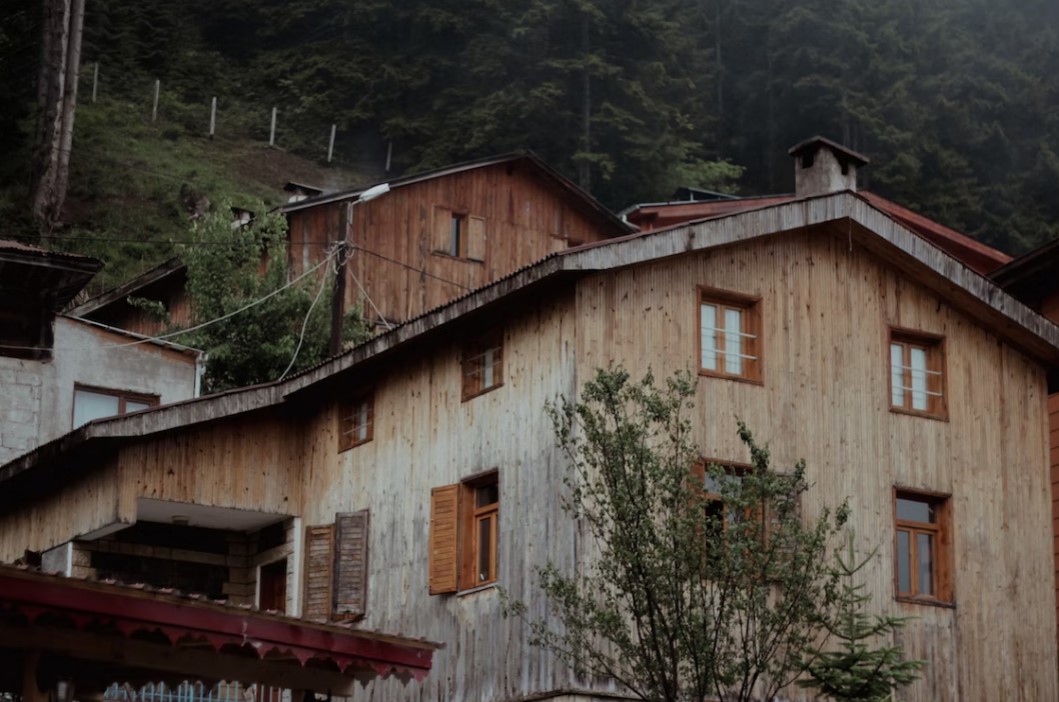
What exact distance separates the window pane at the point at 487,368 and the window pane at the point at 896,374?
18.6 ft

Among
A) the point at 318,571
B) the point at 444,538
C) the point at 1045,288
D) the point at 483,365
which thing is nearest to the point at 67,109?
the point at 318,571

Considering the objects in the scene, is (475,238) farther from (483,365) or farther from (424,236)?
(483,365)

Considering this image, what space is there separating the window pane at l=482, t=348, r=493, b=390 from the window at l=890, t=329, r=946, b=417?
18.7ft

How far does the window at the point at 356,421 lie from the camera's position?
27.6 metres

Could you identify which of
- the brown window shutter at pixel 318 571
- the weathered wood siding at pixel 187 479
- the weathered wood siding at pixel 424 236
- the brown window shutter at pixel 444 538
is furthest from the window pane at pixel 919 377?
the weathered wood siding at pixel 424 236

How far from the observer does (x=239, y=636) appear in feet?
50.2

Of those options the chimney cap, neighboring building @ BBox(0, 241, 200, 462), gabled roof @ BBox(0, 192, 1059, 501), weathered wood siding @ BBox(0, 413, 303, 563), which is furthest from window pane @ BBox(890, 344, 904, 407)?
neighboring building @ BBox(0, 241, 200, 462)

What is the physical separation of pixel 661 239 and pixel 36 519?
1175cm

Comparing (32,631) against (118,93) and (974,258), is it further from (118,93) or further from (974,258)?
(118,93)

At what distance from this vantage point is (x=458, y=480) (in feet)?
82.8

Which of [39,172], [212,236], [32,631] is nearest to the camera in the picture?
[32,631]

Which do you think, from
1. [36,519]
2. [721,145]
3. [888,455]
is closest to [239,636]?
[888,455]

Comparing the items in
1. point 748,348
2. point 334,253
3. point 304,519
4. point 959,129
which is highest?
point 959,129

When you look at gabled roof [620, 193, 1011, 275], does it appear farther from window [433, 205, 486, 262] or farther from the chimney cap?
the chimney cap
